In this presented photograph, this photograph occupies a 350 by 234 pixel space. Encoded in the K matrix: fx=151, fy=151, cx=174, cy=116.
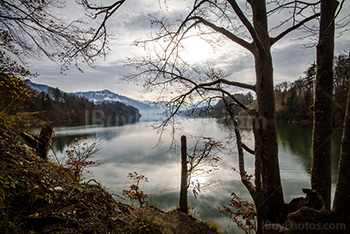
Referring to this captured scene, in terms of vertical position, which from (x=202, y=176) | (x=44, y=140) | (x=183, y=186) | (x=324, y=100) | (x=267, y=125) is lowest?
(x=202, y=176)

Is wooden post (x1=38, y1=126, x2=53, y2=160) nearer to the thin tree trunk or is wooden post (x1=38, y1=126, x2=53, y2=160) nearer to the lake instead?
the lake

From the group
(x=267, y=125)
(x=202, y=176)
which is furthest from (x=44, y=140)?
(x=202, y=176)

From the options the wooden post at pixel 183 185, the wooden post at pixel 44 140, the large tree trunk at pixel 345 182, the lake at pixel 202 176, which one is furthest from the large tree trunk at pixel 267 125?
the wooden post at pixel 44 140

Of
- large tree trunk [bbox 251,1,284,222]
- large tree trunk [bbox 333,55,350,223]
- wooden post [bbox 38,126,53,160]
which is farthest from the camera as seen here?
wooden post [bbox 38,126,53,160]

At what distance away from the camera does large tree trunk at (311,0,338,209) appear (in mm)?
2246

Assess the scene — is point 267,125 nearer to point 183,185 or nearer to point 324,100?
point 324,100

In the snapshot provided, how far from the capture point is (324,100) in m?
2.27

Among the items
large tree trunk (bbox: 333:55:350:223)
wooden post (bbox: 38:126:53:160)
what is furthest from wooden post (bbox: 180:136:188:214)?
large tree trunk (bbox: 333:55:350:223)

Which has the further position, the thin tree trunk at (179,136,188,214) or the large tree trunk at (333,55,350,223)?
the thin tree trunk at (179,136,188,214)

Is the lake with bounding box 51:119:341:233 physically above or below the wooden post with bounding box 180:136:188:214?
below

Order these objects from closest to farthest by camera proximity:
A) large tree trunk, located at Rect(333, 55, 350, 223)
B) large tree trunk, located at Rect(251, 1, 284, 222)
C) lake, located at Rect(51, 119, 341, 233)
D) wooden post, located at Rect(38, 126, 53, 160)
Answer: large tree trunk, located at Rect(333, 55, 350, 223) < large tree trunk, located at Rect(251, 1, 284, 222) < wooden post, located at Rect(38, 126, 53, 160) < lake, located at Rect(51, 119, 341, 233)

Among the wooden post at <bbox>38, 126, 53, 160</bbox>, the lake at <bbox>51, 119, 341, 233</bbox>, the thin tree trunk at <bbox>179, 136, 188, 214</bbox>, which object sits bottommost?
the lake at <bbox>51, 119, 341, 233</bbox>

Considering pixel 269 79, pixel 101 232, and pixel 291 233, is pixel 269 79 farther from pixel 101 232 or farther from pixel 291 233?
pixel 101 232

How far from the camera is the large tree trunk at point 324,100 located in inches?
88.4
